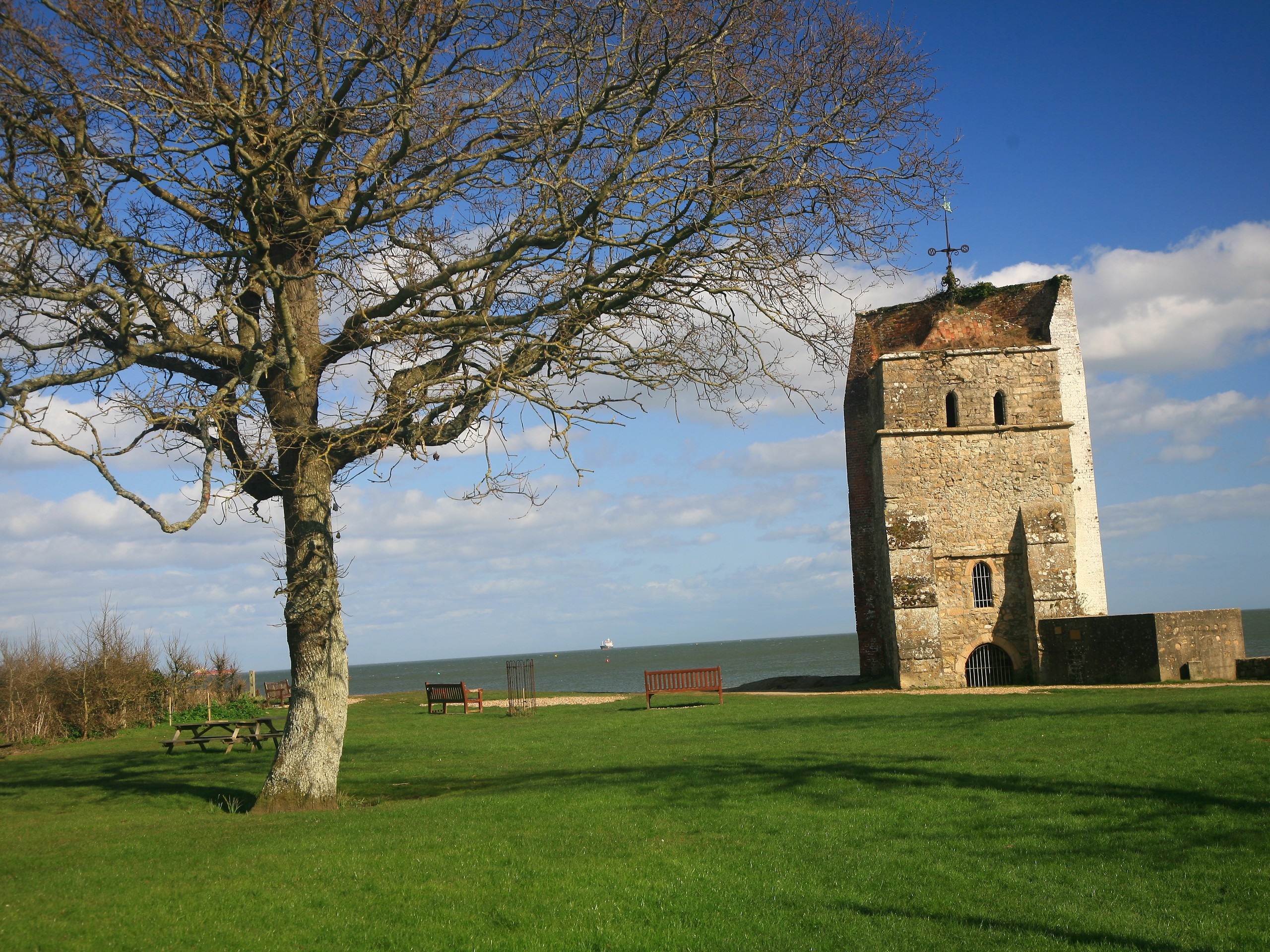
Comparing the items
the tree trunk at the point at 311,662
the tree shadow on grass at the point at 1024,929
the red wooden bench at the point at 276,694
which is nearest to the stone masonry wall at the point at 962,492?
the tree trunk at the point at 311,662

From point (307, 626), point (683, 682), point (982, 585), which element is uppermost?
point (307, 626)

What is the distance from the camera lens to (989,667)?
25.0m

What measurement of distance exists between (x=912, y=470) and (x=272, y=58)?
1987 cm

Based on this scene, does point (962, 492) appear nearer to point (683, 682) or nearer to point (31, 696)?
point (683, 682)

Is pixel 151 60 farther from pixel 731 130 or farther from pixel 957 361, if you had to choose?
pixel 957 361

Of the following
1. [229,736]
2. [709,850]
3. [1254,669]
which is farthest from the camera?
[1254,669]

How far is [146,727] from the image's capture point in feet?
79.3

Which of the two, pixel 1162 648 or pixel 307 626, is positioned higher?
pixel 307 626

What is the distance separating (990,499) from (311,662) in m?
19.8

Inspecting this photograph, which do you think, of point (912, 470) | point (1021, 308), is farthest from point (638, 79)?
point (1021, 308)

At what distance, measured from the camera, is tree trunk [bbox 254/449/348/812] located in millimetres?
10367

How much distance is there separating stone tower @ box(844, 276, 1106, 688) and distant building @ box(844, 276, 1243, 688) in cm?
3

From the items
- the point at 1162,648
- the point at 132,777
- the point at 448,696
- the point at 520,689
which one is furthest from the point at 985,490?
the point at 132,777

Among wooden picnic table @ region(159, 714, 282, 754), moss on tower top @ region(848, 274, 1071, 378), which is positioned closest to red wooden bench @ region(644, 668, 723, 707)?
wooden picnic table @ region(159, 714, 282, 754)
